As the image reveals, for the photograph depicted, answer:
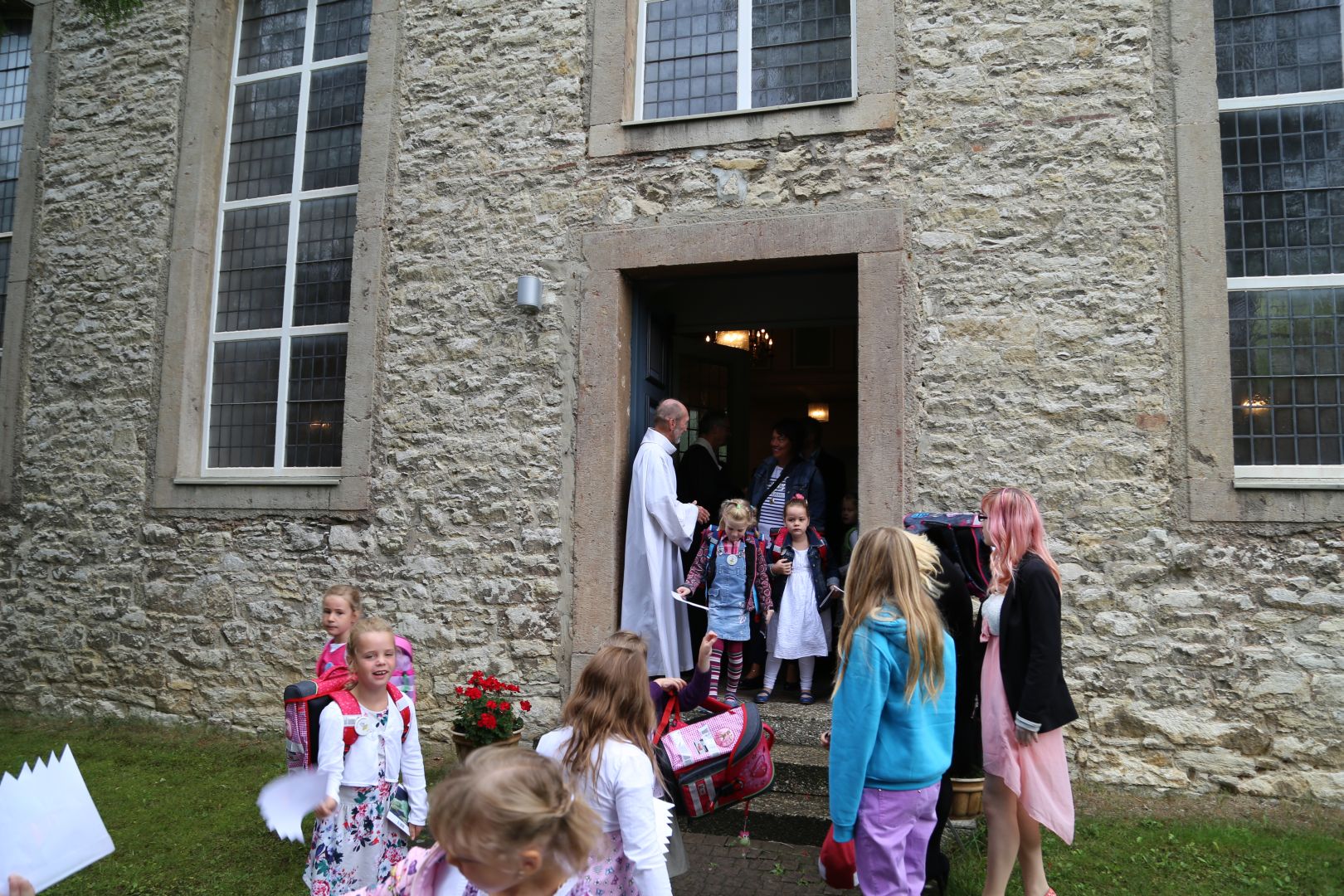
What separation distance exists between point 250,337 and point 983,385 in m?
5.78

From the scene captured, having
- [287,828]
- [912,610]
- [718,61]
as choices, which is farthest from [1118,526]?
[287,828]

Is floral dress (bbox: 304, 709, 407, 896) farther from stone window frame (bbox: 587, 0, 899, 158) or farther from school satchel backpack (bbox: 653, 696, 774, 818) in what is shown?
stone window frame (bbox: 587, 0, 899, 158)

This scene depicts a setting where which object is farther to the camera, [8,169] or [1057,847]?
[8,169]

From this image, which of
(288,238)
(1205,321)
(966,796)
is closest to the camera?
(966,796)

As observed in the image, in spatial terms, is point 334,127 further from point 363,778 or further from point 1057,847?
point 1057,847

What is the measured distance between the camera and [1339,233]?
5.72 metres

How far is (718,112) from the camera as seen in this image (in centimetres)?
675

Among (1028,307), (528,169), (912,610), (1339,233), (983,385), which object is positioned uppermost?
(528,169)

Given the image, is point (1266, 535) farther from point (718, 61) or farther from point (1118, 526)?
point (718, 61)

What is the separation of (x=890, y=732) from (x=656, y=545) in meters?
3.35

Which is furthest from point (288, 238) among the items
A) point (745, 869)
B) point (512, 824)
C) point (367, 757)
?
point (512, 824)

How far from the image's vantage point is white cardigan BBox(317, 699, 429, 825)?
3283mm


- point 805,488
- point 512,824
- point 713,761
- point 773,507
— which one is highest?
point 805,488

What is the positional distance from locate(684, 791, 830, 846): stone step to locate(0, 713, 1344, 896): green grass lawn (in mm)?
552
